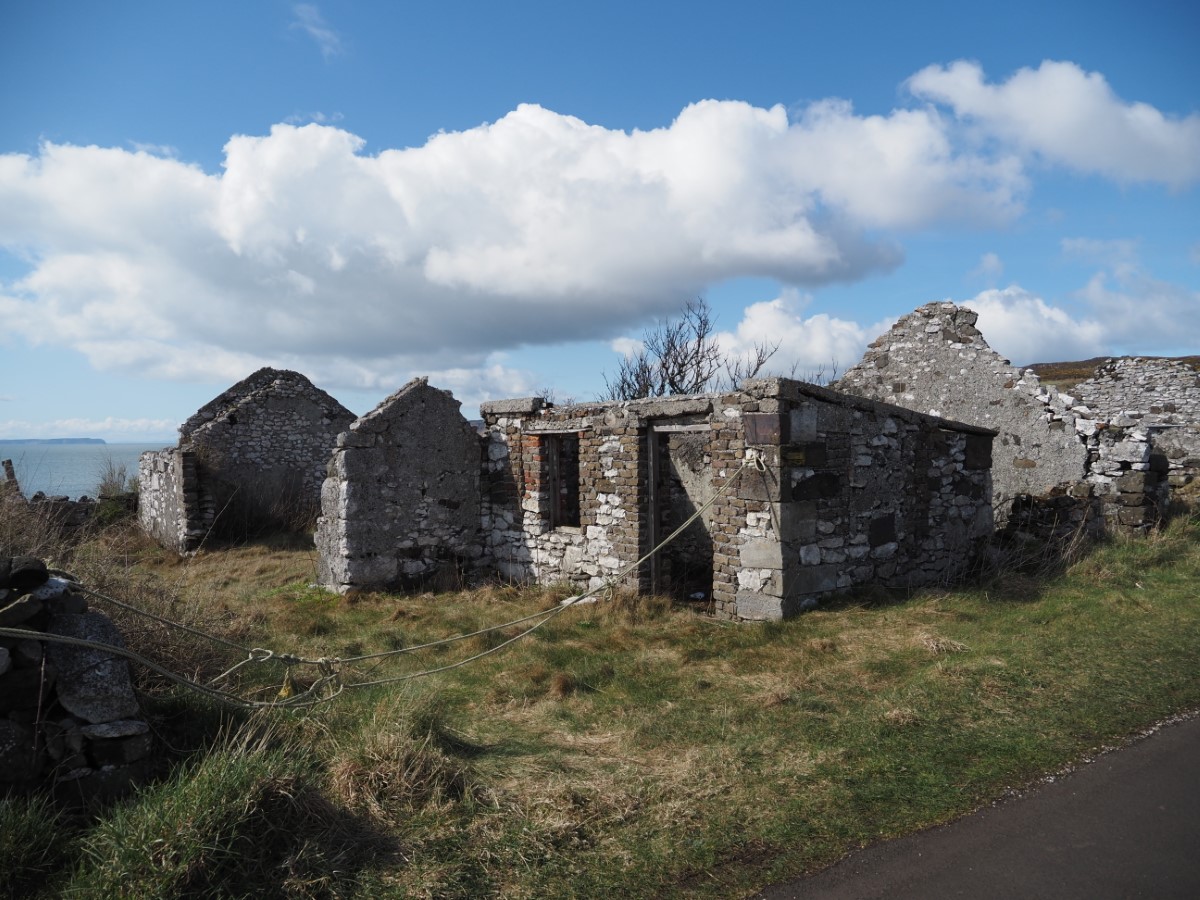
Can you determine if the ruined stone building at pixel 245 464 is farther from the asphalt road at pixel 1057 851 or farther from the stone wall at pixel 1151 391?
the stone wall at pixel 1151 391

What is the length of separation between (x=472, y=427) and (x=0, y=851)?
802 cm

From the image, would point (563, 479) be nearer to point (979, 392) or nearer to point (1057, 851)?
point (1057, 851)

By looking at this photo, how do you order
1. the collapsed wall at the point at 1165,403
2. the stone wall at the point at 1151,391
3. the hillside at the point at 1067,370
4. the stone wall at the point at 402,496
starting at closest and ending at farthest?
1. the stone wall at the point at 402,496
2. the collapsed wall at the point at 1165,403
3. the stone wall at the point at 1151,391
4. the hillside at the point at 1067,370

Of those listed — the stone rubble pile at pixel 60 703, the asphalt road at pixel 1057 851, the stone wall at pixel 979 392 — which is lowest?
the asphalt road at pixel 1057 851

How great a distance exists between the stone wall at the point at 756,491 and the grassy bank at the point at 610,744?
0.69 m

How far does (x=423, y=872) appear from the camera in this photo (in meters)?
3.33

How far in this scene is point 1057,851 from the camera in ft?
11.5

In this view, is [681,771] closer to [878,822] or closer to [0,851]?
[878,822]

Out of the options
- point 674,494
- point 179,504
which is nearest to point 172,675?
point 674,494

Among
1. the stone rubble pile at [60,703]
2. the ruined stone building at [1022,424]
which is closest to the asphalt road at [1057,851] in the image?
the stone rubble pile at [60,703]

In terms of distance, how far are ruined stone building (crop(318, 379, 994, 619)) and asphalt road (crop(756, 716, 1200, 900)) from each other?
3786mm

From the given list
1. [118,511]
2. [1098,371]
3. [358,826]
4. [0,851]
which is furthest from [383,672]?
[1098,371]

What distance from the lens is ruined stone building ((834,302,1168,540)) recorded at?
11422 millimetres

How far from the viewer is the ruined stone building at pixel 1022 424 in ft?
37.5
